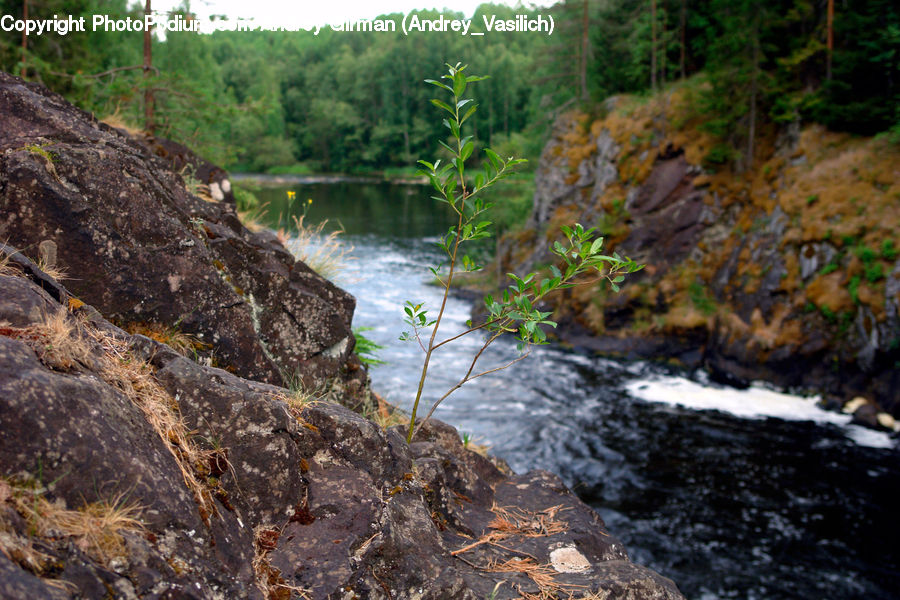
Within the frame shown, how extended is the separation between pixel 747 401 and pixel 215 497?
1713 centimetres

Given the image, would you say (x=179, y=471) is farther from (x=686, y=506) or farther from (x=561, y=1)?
(x=561, y=1)

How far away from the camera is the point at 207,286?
16.4 feet

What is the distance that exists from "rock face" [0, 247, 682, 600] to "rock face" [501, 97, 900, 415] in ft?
51.4

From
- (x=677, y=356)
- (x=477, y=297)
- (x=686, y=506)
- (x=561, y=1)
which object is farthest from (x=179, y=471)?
(x=561, y=1)

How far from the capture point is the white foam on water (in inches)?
611

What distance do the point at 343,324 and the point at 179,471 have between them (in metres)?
3.34

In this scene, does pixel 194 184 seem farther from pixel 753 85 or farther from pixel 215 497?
pixel 753 85

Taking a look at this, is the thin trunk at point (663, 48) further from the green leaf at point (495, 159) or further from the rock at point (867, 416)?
the green leaf at point (495, 159)

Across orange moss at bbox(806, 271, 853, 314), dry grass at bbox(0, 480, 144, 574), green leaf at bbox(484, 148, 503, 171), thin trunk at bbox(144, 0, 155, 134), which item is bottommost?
orange moss at bbox(806, 271, 853, 314)

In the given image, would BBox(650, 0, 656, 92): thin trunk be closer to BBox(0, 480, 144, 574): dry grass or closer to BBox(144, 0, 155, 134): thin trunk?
BBox(144, 0, 155, 134): thin trunk

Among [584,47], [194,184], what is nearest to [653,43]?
[584,47]

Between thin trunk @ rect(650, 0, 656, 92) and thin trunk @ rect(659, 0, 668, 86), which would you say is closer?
thin trunk @ rect(650, 0, 656, 92)

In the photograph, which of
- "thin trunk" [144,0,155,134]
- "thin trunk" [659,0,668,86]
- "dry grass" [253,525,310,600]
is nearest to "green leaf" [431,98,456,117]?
"dry grass" [253,525,310,600]

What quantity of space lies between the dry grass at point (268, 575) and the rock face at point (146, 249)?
1973 mm
